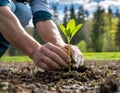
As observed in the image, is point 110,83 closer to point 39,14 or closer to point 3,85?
point 3,85

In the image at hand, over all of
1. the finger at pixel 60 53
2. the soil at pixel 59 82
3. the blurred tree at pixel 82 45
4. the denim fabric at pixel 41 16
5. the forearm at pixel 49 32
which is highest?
the denim fabric at pixel 41 16

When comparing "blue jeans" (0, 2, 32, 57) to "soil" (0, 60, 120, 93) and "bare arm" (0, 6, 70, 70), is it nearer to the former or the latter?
"bare arm" (0, 6, 70, 70)

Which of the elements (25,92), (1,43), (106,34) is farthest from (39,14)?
(106,34)

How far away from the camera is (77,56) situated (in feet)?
9.11

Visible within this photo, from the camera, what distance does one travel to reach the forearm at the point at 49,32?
313cm

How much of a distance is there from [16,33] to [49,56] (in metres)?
0.30

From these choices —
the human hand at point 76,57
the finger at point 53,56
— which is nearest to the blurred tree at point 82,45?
the human hand at point 76,57

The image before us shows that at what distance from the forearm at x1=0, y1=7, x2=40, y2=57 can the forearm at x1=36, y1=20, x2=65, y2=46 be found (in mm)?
447

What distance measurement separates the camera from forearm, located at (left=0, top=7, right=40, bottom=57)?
266 centimetres

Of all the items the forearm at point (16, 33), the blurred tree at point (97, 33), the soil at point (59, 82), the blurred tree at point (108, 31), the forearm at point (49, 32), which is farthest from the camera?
the blurred tree at point (108, 31)

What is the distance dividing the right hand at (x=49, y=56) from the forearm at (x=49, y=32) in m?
0.44

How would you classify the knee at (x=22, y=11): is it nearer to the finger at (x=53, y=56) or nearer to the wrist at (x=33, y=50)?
the wrist at (x=33, y=50)

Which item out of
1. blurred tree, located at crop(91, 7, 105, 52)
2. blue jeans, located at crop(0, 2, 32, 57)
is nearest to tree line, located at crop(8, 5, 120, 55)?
blurred tree, located at crop(91, 7, 105, 52)

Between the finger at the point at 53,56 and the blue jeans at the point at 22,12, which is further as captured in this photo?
the blue jeans at the point at 22,12
